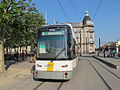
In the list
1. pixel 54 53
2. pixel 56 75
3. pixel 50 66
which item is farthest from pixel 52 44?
→ pixel 56 75

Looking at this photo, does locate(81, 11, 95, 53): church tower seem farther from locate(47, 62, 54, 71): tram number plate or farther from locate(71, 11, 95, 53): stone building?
locate(47, 62, 54, 71): tram number plate

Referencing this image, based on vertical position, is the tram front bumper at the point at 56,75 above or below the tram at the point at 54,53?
below

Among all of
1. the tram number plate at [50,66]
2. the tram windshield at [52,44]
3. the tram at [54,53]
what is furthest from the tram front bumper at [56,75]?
the tram windshield at [52,44]

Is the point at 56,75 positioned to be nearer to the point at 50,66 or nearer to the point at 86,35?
the point at 50,66

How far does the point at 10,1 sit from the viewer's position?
13.0 meters

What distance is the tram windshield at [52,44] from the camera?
10398mm

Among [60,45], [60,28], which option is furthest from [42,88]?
[60,28]

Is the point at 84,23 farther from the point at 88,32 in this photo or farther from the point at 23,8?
the point at 23,8

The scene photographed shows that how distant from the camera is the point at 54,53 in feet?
34.3

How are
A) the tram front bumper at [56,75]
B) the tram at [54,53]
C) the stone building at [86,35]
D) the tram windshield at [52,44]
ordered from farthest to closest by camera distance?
the stone building at [86,35]
the tram windshield at [52,44]
the tram at [54,53]
the tram front bumper at [56,75]

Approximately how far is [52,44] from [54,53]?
0.54 m

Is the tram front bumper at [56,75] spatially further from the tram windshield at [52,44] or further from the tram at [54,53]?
the tram windshield at [52,44]

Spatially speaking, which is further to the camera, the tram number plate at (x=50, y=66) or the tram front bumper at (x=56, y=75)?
the tram number plate at (x=50, y=66)

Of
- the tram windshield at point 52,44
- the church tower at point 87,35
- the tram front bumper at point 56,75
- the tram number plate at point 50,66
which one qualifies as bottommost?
the tram front bumper at point 56,75
